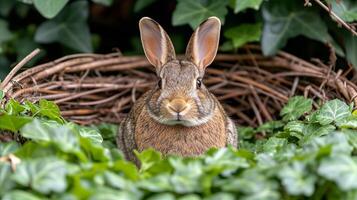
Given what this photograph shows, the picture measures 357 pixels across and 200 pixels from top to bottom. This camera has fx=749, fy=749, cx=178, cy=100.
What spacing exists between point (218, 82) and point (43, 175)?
3062 millimetres

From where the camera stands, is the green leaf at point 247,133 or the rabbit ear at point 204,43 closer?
the rabbit ear at point 204,43

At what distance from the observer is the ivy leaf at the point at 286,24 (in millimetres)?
5902

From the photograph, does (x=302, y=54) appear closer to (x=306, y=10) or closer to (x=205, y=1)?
(x=306, y=10)

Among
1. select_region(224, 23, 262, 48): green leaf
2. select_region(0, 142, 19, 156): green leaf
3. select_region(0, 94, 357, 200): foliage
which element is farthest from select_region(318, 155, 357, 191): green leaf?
select_region(224, 23, 262, 48): green leaf

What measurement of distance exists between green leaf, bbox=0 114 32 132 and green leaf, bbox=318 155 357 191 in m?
1.62

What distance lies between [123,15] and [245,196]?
14.5 ft

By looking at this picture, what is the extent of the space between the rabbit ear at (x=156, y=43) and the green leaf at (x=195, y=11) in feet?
2.76

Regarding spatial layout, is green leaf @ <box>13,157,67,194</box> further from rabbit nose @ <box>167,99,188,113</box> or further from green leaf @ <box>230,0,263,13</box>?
green leaf @ <box>230,0,263,13</box>

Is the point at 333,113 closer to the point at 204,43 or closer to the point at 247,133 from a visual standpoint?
the point at 204,43

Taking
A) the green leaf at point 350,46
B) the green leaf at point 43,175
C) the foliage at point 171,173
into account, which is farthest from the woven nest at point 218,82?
the green leaf at point 43,175

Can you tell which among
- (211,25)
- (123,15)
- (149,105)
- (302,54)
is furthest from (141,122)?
(123,15)

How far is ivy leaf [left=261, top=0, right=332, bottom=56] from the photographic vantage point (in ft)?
19.4

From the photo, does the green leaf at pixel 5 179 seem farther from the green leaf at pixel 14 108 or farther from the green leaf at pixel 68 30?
the green leaf at pixel 68 30

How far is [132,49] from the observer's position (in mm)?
7102
